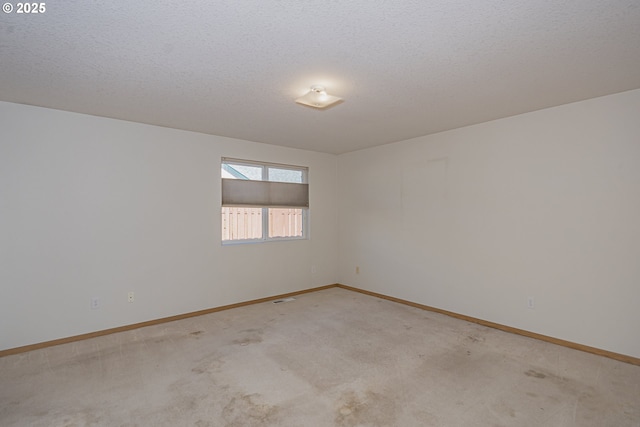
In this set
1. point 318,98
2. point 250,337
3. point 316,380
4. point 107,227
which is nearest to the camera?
point 316,380

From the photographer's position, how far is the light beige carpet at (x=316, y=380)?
6.97ft

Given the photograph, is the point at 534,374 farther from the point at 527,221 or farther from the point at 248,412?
the point at 248,412

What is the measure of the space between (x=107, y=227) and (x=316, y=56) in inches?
118

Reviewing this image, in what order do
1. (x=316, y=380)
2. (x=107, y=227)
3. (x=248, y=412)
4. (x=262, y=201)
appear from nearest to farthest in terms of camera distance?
(x=248, y=412), (x=316, y=380), (x=107, y=227), (x=262, y=201)

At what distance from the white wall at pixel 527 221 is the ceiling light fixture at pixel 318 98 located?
2117 mm

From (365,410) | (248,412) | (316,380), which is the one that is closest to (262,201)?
(316,380)

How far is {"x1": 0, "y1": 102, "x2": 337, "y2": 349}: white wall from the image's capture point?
3158 millimetres

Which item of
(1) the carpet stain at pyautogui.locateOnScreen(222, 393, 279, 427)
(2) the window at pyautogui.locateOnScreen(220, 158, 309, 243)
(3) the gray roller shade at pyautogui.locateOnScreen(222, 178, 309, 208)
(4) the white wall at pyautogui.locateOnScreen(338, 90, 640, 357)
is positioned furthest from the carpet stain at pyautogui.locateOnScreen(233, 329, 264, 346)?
(4) the white wall at pyautogui.locateOnScreen(338, 90, 640, 357)

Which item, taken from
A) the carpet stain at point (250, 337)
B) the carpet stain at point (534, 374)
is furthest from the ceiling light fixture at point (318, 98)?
the carpet stain at point (534, 374)

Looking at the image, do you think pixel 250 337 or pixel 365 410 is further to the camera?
pixel 250 337

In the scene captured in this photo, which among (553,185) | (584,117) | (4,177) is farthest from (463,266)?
(4,177)

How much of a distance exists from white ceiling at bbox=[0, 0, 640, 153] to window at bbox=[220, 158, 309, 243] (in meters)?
1.28

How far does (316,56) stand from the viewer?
2.23 meters

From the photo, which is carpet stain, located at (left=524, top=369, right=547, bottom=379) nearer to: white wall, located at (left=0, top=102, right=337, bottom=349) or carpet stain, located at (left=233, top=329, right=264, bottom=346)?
carpet stain, located at (left=233, top=329, right=264, bottom=346)
